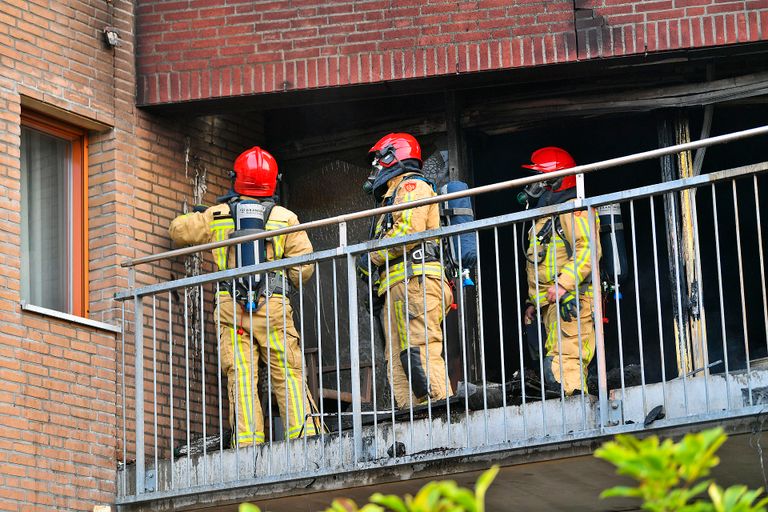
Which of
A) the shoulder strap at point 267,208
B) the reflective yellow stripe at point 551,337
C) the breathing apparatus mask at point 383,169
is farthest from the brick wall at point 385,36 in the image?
the reflective yellow stripe at point 551,337

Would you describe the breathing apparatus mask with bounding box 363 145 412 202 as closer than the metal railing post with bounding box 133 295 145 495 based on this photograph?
No

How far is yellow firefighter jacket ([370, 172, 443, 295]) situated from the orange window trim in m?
1.95

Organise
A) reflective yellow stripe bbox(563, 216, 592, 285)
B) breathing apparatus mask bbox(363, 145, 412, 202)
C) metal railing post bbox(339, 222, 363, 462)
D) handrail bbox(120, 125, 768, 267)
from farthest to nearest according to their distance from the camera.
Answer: breathing apparatus mask bbox(363, 145, 412, 202) < reflective yellow stripe bbox(563, 216, 592, 285) < metal railing post bbox(339, 222, 363, 462) < handrail bbox(120, 125, 768, 267)

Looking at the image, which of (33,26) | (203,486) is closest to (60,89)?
(33,26)

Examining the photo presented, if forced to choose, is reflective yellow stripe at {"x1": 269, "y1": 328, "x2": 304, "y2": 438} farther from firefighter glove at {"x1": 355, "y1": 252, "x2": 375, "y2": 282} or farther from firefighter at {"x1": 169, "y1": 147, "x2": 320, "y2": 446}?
firefighter glove at {"x1": 355, "y1": 252, "x2": 375, "y2": 282}

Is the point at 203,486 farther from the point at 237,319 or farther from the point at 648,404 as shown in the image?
the point at 648,404

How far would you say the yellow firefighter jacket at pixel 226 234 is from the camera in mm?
9891

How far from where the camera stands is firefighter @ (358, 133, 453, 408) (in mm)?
9156

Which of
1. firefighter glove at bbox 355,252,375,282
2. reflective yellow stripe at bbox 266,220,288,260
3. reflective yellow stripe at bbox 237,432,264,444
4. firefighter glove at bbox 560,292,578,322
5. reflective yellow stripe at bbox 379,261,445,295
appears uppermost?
reflective yellow stripe at bbox 266,220,288,260

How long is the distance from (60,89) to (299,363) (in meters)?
2.31

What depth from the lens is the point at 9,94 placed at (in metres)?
9.54

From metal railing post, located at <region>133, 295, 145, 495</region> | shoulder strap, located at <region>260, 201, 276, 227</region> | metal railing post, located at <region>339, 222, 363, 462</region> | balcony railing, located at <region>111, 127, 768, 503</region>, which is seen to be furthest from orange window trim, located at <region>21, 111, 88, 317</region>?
metal railing post, located at <region>339, 222, 363, 462</region>

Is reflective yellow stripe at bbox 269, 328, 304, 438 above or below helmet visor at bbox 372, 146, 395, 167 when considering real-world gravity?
below

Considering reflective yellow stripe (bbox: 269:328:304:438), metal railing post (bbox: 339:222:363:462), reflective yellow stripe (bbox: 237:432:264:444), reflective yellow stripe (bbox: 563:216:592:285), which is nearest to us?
metal railing post (bbox: 339:222:363:462)
